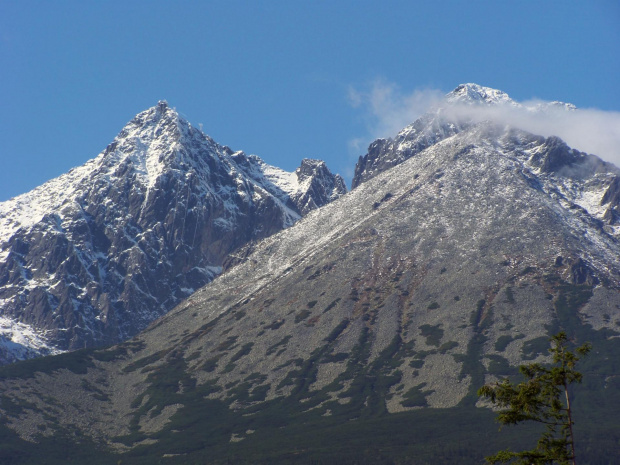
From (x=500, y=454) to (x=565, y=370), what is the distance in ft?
29.7

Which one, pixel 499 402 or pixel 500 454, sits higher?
pixel 499 402

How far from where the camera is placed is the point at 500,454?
72938 mm

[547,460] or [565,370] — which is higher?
[565,370]

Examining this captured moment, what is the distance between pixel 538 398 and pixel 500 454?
588 cm

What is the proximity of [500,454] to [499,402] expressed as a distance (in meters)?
5.16

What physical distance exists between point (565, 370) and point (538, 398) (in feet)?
11.2

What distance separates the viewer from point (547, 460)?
72188 millimetres

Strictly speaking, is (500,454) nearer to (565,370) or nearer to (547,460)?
(547,460)

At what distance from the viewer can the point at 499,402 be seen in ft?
251

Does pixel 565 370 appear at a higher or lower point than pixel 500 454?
higher

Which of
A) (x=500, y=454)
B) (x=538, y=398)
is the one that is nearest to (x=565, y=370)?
(x=538, y=398)

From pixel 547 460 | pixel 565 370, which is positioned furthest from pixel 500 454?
pixel 565 370

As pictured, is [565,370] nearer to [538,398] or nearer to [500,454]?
[538,398]

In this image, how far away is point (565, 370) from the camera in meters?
73.2
